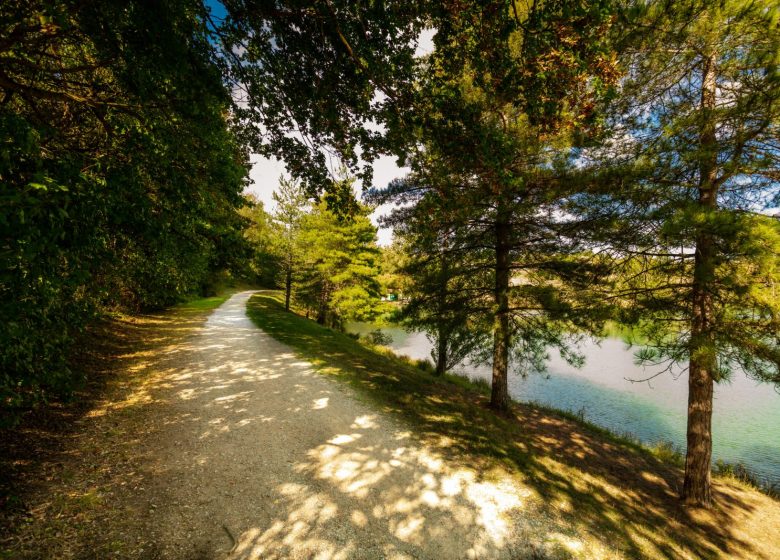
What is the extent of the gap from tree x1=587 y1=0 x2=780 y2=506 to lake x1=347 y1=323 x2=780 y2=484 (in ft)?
12.2

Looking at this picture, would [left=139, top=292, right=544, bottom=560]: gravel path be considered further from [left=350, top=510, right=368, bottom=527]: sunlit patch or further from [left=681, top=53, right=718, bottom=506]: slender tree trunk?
[left=681, top=53, right=718, bottom=506]: slender tree trunk

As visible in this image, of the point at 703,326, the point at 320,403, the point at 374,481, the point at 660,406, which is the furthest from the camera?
the point at 660,406

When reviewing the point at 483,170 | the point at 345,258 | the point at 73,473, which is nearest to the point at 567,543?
the point at 483,170

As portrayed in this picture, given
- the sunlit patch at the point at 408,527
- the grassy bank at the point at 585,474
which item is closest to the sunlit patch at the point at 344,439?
the grassy bank at the point at 585,474

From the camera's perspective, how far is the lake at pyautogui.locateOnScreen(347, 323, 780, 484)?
1127cm

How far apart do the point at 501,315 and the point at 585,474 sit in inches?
143

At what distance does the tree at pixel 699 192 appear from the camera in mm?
4230

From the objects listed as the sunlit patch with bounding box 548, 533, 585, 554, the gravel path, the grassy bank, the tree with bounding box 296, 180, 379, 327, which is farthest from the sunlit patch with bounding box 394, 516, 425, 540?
the tree with bounding box 296, 180, 379, 327

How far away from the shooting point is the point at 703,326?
17.4 feet

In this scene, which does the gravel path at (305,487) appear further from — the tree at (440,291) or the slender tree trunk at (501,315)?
the slender tree trunk at (501,315)

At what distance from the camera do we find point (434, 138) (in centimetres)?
414

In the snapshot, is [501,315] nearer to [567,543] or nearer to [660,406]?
[567,543]

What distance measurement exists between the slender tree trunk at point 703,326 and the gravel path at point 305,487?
3.93m

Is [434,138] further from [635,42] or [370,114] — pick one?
[635,42]
